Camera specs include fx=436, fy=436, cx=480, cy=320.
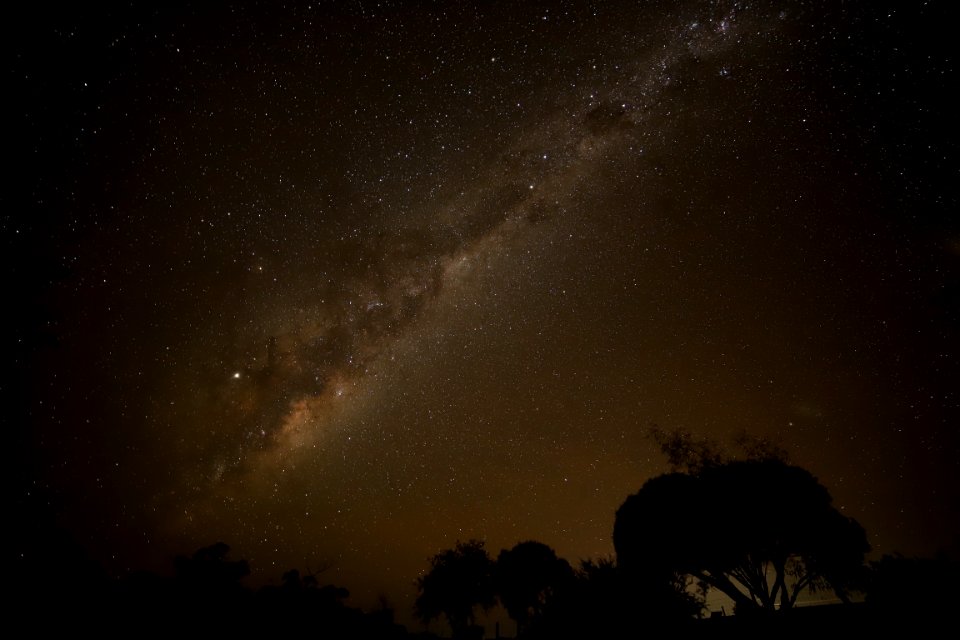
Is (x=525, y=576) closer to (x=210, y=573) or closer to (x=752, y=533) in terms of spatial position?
(x=752, y=533)

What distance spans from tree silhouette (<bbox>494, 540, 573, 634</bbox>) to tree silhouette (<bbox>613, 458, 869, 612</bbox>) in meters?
14.1

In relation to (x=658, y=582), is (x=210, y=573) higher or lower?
higher

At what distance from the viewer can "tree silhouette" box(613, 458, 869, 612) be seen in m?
19.8

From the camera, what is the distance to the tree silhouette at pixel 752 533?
19.8 m

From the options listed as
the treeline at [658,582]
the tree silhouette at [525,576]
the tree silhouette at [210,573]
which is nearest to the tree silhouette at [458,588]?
the tree silhouette at [525,576]

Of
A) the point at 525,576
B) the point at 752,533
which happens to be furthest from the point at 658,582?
the point at 525,576

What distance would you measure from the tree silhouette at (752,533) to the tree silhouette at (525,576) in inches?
556

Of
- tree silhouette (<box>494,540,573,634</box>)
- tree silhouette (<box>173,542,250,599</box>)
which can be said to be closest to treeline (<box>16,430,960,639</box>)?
tree silhouette (<box>173,542,250,599</box>)

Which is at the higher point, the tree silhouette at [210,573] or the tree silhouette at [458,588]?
the tree silhouette at [210,573]

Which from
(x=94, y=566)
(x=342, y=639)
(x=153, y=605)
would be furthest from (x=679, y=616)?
(x=94, y=566)

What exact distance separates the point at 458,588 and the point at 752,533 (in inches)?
1013

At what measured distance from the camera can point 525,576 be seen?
114 ft

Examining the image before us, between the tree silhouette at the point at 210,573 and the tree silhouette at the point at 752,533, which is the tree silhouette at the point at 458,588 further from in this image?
the tree silhouette at the point at 210,573

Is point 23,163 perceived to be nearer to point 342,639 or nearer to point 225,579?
point 225,579
